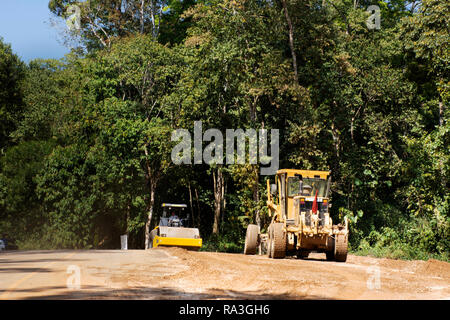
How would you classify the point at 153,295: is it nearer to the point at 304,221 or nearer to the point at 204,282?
the point at 204,282

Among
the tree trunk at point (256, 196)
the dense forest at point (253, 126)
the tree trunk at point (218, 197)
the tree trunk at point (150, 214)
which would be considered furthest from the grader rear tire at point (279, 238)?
the tree trunk at point (150, 214)

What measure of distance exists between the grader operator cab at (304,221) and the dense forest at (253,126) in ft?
14.6

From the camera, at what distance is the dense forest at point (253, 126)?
2423 centimetres

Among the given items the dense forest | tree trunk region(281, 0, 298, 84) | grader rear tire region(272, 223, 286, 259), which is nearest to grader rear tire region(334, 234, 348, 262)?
grader rear tire region(272, 223, 286, 259)

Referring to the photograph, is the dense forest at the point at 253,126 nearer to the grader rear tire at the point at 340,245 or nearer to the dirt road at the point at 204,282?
the grader rear tire at the point at 340,245

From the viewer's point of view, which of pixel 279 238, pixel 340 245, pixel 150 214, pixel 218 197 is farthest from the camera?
pixel 150 214

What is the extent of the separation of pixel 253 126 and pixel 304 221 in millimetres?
12169

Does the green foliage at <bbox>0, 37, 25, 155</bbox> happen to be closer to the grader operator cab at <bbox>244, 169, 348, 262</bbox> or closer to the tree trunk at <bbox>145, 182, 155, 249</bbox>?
the tree trunk at <bbox>145, 182, 155, 249</bbox>

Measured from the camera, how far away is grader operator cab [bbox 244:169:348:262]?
53.9ft

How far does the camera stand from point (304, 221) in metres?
16.5

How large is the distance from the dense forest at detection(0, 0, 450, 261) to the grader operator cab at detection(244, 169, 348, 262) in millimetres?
4438

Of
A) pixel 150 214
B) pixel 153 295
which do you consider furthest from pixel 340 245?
pixel 150 214

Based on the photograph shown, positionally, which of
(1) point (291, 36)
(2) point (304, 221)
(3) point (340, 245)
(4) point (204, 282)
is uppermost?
(1) point (291, 36)
